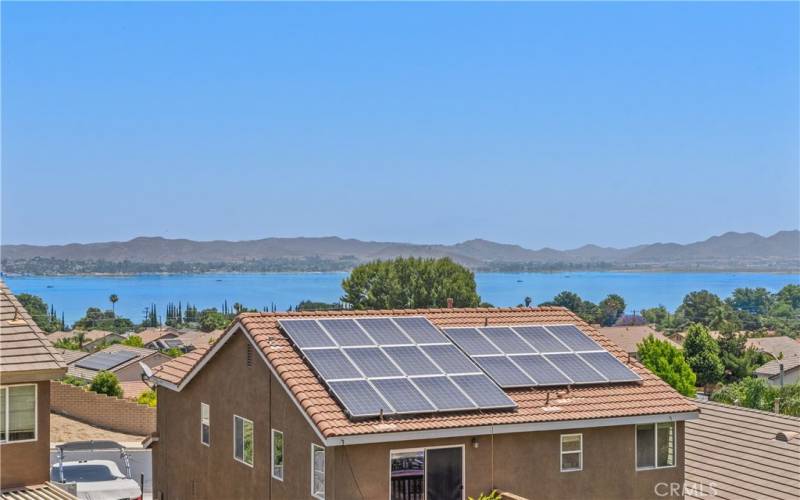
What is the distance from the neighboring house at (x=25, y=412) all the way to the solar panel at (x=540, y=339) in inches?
388

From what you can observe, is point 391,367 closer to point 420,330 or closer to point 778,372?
point 420,330

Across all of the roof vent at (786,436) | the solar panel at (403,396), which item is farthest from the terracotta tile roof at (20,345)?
the roof vent at (786,436)

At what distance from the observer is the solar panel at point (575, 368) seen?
1903 cm

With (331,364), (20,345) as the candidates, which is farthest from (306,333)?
(20,345)

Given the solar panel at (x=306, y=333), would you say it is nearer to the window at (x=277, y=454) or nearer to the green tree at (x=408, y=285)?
the window at (x=277, y=454)

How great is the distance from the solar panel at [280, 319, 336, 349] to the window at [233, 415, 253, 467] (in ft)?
6.89

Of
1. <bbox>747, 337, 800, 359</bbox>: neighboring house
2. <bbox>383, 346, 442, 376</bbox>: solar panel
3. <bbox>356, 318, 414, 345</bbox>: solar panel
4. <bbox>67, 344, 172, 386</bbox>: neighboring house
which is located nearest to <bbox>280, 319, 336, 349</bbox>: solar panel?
<bbox>356, 318, 414, 345</bbox>: solar panel

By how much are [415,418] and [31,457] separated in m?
7.02

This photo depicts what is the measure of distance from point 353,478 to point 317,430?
3.45ft

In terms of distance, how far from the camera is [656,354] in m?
56.1

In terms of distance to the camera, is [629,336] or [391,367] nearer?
[391,367]

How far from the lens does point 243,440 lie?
1931 centimetres

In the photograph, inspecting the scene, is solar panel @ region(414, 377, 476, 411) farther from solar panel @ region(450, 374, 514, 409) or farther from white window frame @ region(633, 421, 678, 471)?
white window frame @ region(633, 421, 678, 471)

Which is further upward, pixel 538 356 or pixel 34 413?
pixel 538 356
